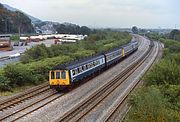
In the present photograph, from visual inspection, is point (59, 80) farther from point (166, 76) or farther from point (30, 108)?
point (166, 76)

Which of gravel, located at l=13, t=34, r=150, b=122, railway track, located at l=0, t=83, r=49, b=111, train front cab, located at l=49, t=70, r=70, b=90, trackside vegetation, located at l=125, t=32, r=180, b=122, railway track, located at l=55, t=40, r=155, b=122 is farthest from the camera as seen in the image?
train front cab, located at l=49, t=70, r=70, b=90

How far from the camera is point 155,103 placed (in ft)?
52.4

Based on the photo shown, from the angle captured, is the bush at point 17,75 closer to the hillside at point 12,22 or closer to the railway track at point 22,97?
the railway track at point 22,97

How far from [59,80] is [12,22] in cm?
12825

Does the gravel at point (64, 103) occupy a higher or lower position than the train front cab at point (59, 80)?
lower

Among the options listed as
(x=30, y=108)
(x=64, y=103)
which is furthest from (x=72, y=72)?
(x=30, y=108)

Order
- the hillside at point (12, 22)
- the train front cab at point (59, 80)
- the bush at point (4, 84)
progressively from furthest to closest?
1. the hillside at point (12, 22)
2. the train front cab at point (59, 80)
3. the bush at point (4, 84)

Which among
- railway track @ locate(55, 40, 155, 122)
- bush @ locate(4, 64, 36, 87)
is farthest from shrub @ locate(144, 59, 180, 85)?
bush @ locate(4, 64, 36, 87)

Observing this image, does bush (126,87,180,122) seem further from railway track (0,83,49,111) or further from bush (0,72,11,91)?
bush (0,72,11,91)

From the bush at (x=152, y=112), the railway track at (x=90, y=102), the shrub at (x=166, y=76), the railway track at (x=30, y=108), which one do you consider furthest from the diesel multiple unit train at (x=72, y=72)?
the bush at (x=152, y=112)

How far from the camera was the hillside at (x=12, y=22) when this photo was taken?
139500mm

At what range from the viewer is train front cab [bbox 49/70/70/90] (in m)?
29.6

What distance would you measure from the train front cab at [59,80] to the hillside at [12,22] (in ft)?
358

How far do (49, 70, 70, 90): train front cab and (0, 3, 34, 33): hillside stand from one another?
109 metres
